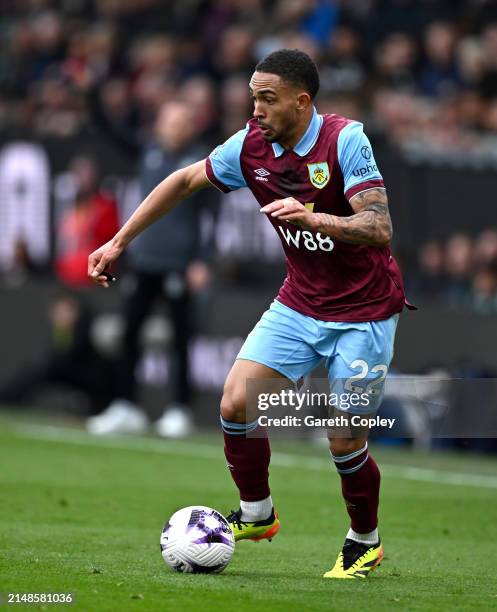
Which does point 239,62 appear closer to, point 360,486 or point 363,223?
point 360,486


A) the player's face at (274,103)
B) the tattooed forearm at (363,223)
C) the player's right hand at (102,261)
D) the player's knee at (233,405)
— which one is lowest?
the player's knee at (233,405)

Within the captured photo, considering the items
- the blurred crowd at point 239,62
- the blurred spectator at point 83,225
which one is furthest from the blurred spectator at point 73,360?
the blurred crowd at point 239,62

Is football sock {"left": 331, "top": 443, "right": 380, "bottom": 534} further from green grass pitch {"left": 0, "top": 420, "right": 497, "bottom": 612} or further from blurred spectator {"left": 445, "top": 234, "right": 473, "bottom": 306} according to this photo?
blurred spectator {"left": 445, "top": 234, "right": 473, "bottom": 306}

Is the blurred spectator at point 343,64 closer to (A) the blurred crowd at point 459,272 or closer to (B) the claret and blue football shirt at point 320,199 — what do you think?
(A) the blurred crowd at point 459,272

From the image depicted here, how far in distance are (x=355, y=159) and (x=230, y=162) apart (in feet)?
2.33

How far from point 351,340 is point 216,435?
23.3 feet

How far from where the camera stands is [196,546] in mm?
6602

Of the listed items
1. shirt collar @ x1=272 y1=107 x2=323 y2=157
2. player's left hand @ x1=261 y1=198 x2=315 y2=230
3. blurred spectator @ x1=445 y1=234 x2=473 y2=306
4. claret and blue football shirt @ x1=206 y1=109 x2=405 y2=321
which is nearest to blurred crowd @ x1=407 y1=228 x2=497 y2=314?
blurred spectator @ x1=445 y1=234 x2=473 y2=306

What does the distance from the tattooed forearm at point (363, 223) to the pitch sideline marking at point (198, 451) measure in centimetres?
480

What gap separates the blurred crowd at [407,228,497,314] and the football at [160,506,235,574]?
6.88m

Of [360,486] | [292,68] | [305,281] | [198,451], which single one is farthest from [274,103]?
[198,451]

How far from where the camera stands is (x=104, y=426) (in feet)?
45.2

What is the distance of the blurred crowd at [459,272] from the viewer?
13.3 meters

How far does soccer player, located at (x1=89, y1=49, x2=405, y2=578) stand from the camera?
675 cm
